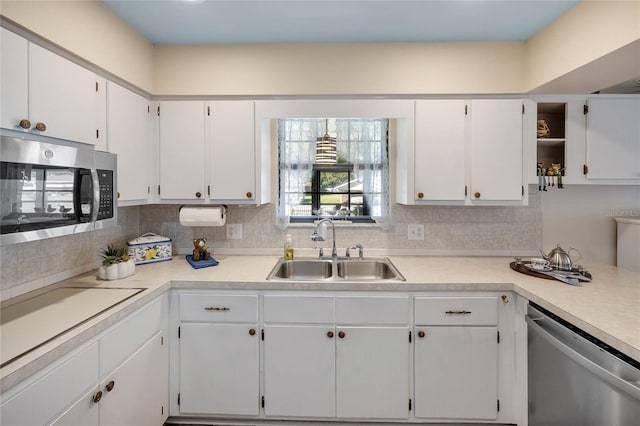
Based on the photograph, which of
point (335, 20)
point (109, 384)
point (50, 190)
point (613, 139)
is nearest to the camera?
point (50, 190)

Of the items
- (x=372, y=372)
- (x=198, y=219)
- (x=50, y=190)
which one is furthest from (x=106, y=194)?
(x=372, y=372)

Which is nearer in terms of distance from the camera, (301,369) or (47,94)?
(47,94)

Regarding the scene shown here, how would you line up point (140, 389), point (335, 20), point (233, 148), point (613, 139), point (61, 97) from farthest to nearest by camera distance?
point (233, 148), point (613, 139), point (335, 20), point (140, 389), point (61, 97)

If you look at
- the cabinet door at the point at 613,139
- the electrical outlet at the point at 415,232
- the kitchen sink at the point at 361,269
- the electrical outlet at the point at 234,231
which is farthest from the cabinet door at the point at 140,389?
the cabinet door at the point at 613,139

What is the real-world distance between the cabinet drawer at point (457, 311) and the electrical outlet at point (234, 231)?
1.44 metres

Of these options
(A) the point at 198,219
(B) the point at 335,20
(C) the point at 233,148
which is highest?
(B) the point at 335,20

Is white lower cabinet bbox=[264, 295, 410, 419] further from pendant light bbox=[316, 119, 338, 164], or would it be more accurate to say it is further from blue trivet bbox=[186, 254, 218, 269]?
pendant light bbox=[316, 119, 338, 164]

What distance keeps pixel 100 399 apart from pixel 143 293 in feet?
1.52

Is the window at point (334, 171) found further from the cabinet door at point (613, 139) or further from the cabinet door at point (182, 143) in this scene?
the cabinet door at point (613, 139)

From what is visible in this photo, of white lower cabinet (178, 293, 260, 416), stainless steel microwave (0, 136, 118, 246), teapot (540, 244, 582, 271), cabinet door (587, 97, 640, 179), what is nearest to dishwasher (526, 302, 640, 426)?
teapot (540, 244, 582, 271)

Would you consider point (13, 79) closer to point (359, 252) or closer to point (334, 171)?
point (334, 171)

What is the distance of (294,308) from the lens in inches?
68.3

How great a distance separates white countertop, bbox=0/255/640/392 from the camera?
1.06 metres

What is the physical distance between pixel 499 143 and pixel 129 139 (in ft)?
7.91
